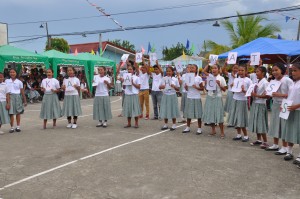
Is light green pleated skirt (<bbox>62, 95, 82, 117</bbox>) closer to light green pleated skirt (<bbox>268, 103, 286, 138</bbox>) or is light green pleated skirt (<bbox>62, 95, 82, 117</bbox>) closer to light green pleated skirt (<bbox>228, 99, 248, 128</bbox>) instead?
light green pleated skirt (<bbox>228, 99, 248, 128</bbox>)

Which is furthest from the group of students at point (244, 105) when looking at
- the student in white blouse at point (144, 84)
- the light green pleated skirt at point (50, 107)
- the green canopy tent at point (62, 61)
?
the green canopy tent at point (62, 61)

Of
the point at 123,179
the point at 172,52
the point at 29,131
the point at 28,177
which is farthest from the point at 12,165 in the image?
the point at 172,52

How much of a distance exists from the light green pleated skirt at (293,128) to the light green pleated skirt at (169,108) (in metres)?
3.35

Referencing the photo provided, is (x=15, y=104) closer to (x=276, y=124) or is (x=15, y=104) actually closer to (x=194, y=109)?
(x=194, y=109)

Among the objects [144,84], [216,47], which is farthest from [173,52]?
[144,84]

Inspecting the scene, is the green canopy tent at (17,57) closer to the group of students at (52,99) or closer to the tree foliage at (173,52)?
the group of students at (52,99)

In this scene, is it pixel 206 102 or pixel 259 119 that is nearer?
pixel 259 119

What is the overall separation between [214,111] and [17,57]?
39.6ft

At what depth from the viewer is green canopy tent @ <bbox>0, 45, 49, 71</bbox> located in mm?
15641

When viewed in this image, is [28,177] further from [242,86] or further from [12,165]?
[242,86]

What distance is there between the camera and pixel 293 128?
5.43 meters

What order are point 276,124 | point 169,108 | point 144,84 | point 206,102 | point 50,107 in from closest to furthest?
point 276,124 → point 206,102 → point 169,108 → point 50,107 → point 144,84

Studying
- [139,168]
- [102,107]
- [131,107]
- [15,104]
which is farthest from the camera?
[102,107]

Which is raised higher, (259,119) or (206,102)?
(206,102)
